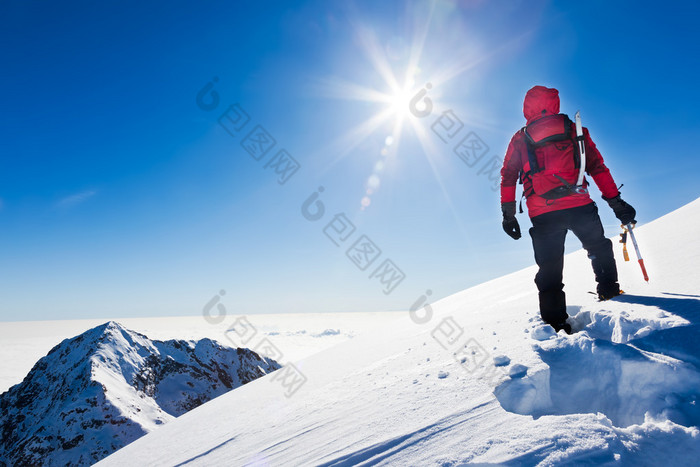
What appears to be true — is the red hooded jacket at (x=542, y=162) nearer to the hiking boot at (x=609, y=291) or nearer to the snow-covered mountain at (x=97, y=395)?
the hiking boot at (x=609, y=291)

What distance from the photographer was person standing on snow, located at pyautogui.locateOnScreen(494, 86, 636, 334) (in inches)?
129

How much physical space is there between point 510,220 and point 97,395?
181ft

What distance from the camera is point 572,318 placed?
3008mm

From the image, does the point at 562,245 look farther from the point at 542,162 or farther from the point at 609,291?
the point at 542,162

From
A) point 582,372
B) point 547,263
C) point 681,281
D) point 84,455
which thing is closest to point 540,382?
point 582,372

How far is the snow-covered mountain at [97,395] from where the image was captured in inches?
1593

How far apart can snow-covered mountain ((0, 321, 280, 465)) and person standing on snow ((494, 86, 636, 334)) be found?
53.3m

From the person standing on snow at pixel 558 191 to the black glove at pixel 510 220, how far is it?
0.24m

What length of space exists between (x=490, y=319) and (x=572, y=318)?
2.86 feet

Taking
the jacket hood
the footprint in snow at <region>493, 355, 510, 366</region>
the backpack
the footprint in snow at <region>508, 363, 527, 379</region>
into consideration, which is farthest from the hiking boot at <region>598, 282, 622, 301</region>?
the jacket hood

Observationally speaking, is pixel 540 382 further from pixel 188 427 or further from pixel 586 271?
pixel 188 427

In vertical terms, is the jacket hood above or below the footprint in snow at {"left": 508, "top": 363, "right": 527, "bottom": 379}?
above

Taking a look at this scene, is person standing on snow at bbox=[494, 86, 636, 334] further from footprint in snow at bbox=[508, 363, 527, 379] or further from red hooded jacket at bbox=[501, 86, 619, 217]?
footprint in snow at bbox=[508, 363, 527, 379]

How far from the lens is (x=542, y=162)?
3512 mm
